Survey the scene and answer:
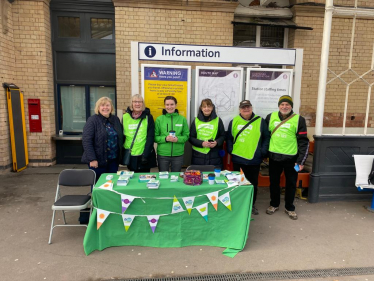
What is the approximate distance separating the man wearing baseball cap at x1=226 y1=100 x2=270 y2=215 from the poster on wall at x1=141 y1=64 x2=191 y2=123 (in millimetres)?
1093

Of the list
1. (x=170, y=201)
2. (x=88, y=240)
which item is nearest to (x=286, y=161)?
(x=170, y=201)

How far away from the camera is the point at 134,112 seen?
13.2 ft

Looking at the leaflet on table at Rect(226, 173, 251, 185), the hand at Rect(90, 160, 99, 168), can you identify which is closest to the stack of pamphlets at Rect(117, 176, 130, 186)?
the hand at Rect(90, 160, 99, 168)

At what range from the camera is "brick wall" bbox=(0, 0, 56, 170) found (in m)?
6.39

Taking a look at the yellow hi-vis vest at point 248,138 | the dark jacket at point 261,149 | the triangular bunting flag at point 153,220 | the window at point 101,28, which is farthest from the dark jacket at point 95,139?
the window at point 101,28

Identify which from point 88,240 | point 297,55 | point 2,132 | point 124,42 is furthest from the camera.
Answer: point 124,42

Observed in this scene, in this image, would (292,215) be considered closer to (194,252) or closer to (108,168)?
(194,252)

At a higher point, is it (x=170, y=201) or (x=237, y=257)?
(x=170, y=201)

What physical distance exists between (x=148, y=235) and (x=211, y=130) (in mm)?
1744

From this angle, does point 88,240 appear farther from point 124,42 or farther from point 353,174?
point 124,42

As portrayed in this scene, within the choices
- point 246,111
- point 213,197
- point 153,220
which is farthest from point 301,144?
point 153,220

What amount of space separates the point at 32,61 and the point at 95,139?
415cm

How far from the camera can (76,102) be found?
740cm

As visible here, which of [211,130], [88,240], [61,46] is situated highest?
[61,46]
